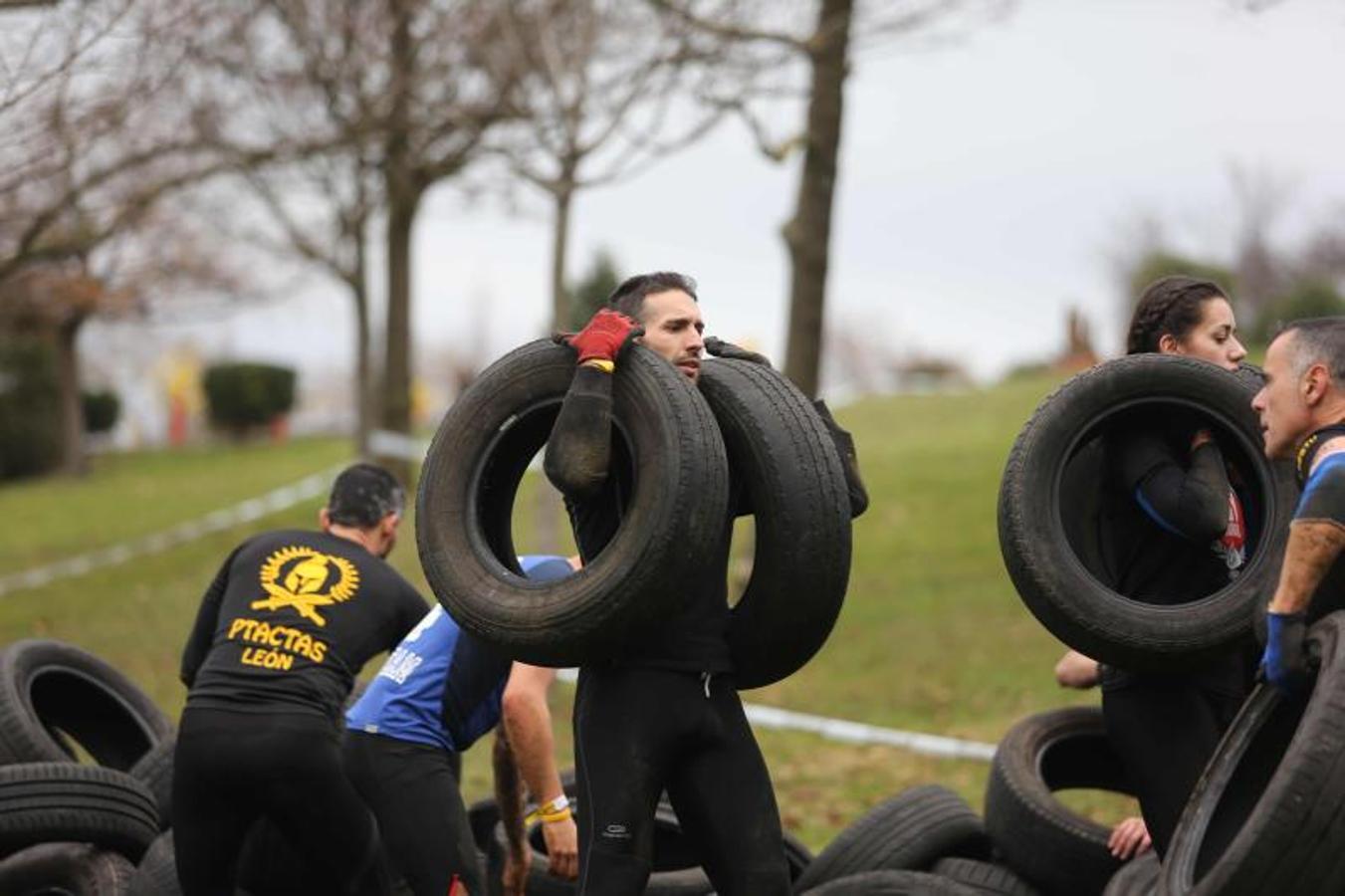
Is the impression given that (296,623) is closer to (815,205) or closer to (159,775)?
(159,775)

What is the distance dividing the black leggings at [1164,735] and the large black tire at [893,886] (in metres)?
0.75

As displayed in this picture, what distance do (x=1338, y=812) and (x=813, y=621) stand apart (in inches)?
61.2

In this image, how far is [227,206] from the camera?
976 inches

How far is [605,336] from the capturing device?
4824mm

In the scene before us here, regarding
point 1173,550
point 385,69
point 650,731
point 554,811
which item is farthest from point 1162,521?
point 385,69

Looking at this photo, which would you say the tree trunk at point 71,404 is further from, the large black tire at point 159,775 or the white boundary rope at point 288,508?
the large black tire at point 159,775

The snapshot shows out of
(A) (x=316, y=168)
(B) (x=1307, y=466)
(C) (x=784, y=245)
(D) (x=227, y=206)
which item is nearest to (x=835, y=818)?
(B) (x=1307, y=466)

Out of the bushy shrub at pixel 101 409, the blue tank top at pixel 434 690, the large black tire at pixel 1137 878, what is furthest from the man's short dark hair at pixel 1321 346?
the bushy shrub at pixel 101 409

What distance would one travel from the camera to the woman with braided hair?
5.10 meters

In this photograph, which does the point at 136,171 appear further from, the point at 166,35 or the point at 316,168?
the point at 166,35

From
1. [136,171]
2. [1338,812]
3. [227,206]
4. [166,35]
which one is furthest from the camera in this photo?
[227,206]

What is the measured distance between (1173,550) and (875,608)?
9.15 meters

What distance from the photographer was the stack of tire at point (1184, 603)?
467 centimetres

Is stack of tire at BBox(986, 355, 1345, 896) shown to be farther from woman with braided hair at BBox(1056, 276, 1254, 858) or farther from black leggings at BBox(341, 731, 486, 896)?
black leggings at BBox(341, 731, 486, 896)
